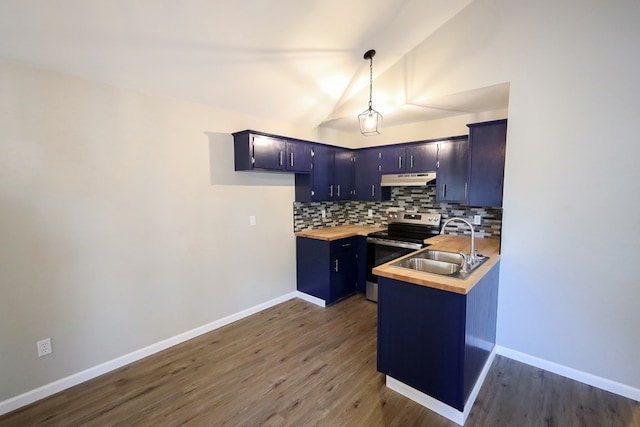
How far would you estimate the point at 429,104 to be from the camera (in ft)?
10.2

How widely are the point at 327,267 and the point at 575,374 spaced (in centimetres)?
246

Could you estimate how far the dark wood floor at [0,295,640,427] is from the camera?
1.86 metres

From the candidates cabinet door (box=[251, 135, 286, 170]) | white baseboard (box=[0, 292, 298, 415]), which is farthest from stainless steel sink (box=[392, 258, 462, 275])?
white baseboard (box=[0, 292, 298, 415])

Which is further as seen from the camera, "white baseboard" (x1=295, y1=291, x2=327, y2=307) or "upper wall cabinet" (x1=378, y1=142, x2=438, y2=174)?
"white baseboard" (x1=295, y1=291, x2=327, y2=307)

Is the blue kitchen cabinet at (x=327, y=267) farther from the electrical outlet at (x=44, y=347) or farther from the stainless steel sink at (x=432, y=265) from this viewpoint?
the electrical outlet at (x=44, y=347)

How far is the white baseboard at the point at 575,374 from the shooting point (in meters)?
2.05

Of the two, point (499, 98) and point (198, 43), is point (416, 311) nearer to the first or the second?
point (499, 98)

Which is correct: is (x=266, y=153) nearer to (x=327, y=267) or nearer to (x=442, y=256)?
(x=327, y=267)

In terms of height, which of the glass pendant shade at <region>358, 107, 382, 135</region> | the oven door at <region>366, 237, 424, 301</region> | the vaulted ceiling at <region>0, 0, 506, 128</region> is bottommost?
the oven door at <region>366, 237, 424, 301</region>

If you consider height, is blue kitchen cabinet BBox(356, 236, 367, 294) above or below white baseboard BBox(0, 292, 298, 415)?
above

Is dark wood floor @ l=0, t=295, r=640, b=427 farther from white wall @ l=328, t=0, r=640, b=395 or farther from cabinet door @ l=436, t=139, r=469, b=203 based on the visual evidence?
cabinet door @ l=436, t=139, r=469, b=203

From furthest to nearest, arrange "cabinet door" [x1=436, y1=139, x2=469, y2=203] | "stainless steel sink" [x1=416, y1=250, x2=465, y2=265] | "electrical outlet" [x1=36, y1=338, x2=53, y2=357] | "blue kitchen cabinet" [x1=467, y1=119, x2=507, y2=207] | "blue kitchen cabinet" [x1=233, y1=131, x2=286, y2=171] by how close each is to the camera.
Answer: "cabinet door" [x1=436, y1=139, x2=469, y2=203], "blue kitchen cabinet" [x1=233, y1=131, x2=286, y2=171], "blue kitchen cabinet" [x1=467, y1=119, x2=507, y2=207], "stainless steel sink" [x1=416, y1=250, x2=465, y2=265], "electrical outlet" [x1=36, y1=338, x2=53, y2=357]

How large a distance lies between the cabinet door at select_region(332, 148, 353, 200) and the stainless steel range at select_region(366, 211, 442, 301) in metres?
0.79

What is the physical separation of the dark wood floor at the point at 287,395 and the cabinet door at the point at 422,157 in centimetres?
220
